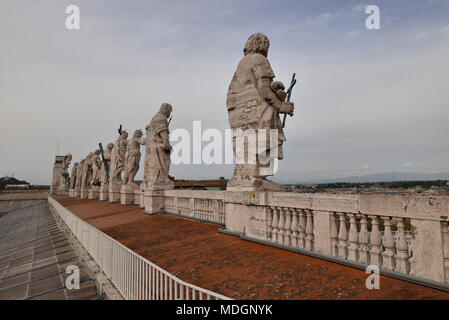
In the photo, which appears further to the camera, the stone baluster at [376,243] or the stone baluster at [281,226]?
the stone baluster at [281,226]

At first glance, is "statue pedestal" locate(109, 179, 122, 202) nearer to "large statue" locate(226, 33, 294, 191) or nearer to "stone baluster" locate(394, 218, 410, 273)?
"large statue" locate(226, 33, 294, 191)

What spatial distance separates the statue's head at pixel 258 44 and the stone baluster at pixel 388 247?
4.53 m

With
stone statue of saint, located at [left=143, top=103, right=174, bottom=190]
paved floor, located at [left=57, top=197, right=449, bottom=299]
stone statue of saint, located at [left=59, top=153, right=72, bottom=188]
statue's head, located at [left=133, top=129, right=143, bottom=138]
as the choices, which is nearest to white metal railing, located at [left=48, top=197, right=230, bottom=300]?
paved floor, located at [left=57, top=197, right=449, bottom=299]

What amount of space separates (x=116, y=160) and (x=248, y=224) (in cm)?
1328

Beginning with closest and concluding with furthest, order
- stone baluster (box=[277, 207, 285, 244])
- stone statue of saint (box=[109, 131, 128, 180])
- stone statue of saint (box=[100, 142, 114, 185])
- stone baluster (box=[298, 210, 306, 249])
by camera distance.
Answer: stone baluster (box=[298, 210, 306, 249])
stone baluster (box=[277, 207, 285, 244])
stone statue of saint (box=[109, 131, 128, 180])
stone statue of saint (box=[100, 142, 114, 185])

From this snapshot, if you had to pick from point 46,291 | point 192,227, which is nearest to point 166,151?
point 192,227

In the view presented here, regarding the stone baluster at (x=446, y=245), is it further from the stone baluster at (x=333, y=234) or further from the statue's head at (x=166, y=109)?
the statue's head at (x=166, y=109)

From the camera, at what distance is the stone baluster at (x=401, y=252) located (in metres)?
3.00

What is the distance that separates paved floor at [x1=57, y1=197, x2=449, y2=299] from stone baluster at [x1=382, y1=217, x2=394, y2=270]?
0.19 m

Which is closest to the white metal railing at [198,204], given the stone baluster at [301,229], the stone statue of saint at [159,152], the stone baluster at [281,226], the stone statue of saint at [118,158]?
the stone statue of saint at [159,152]

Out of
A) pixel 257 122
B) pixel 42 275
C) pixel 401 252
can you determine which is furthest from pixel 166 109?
pixel 401 252

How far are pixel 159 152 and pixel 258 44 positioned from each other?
622 centimetres

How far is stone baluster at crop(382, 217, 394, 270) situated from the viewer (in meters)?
3.12
